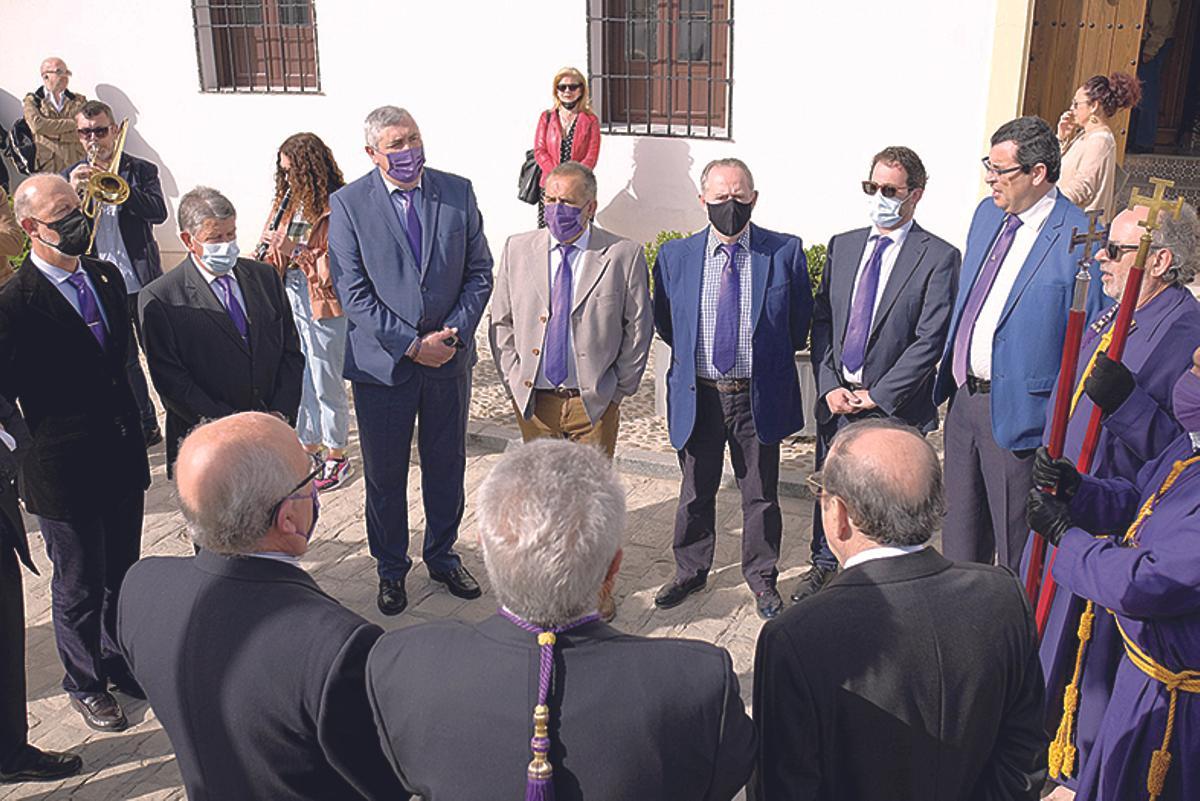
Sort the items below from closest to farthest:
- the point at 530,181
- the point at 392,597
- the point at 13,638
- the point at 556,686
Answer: the point at 556,686 → the point at 13,638 → the point at 392,597 → the point at 530,181

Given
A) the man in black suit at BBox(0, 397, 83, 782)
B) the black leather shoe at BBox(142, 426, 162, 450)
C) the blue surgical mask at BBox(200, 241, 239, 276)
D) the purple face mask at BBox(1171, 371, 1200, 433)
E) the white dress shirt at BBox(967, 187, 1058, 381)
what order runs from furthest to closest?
the black leather shoe at BBox(142, 426, 162, 450) < the blue surgical mask at BBox(200, 241, 239, 276) < the white dress shirt at BBox(967, 187, 1058, 381) < the man in black suit at BBox(0, 397, 83, 782) < the purple face mask at BBox(1171, 371, 1200, 433)

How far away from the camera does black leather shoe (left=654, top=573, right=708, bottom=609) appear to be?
5.29 meters

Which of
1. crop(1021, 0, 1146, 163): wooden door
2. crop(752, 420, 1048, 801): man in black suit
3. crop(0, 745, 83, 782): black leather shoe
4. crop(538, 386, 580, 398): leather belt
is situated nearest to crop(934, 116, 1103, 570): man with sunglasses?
crop(538, 386, 580, 398): leather belt

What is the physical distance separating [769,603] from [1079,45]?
6.00 meters

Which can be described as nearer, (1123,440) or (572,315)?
(1123,440)

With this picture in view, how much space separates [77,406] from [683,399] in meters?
2.61

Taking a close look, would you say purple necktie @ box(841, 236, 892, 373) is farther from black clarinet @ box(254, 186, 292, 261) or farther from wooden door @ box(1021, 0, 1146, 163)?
wooden door @ box(1021, 0, 1146, 163)

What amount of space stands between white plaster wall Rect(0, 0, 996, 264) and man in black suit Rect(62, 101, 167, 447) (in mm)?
3937

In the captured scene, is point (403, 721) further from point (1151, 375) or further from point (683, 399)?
point (683, 399)

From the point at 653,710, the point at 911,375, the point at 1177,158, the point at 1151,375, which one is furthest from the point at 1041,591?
the point at 1177,158

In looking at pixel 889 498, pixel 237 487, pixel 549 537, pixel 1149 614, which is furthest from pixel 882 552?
pixel 237 487

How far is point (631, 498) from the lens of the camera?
661cm

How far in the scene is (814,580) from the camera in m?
5.37

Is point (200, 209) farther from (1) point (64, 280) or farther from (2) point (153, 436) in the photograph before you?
(2) point (153, 436)
